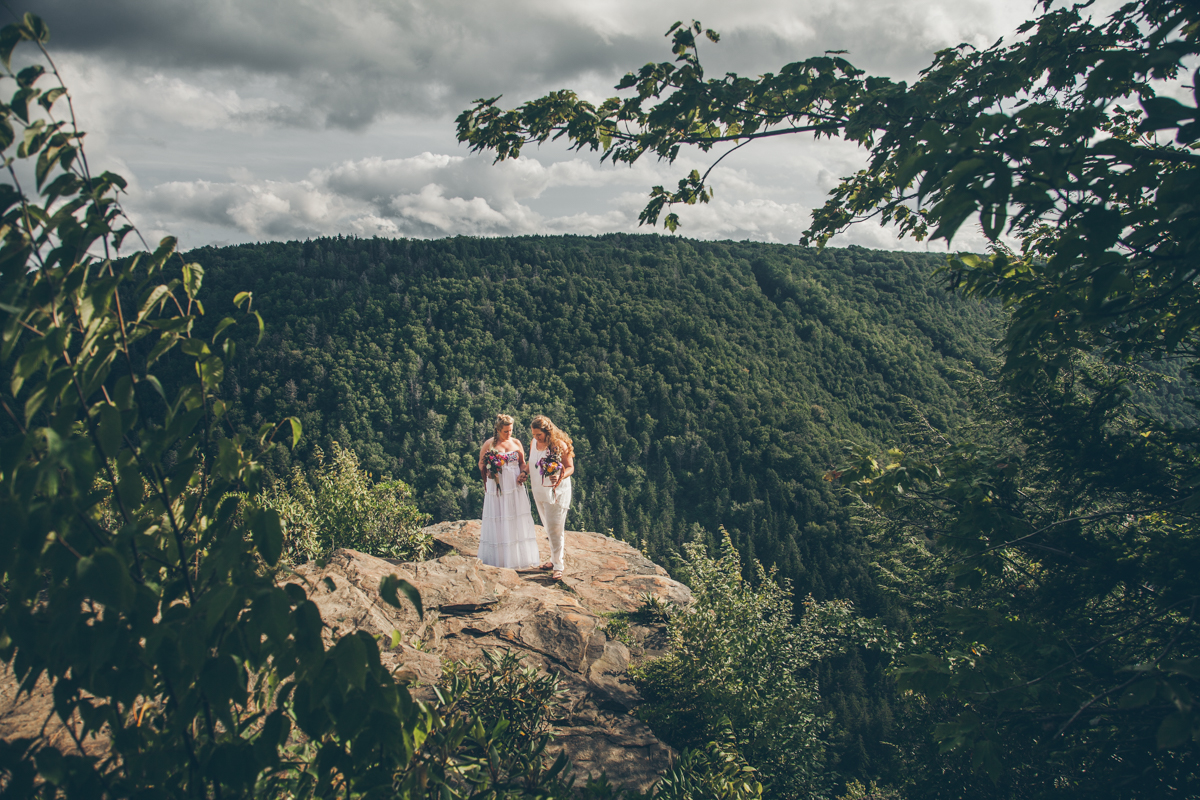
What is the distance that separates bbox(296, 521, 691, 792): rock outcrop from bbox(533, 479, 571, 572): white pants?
0.38m

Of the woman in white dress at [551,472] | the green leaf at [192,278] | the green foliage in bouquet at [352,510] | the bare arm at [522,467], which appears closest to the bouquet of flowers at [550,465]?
the woman in white dress at [551,472]

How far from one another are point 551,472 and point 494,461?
83 centimetres

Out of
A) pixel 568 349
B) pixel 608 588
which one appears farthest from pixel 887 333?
pixel 608 588

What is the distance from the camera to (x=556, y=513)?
23.0 ft

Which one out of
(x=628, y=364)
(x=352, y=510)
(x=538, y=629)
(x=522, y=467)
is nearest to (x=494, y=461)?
(x=522, y=467)

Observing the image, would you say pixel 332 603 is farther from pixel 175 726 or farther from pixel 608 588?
pixel 175 726

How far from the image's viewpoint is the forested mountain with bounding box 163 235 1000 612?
251 feet

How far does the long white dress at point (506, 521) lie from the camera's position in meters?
7.29

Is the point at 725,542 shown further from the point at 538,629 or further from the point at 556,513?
the point at 538,629

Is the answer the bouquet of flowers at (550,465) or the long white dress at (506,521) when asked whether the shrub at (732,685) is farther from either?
the long white dress at (506,521)

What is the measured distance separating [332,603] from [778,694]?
177 inches

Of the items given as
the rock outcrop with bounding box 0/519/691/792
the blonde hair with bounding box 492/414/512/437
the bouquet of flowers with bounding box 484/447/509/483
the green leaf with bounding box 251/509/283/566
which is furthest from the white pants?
the green leaf with bounding box 251/509/283/566

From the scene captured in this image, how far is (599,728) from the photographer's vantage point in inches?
154

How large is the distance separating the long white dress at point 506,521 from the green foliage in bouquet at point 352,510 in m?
0.86
